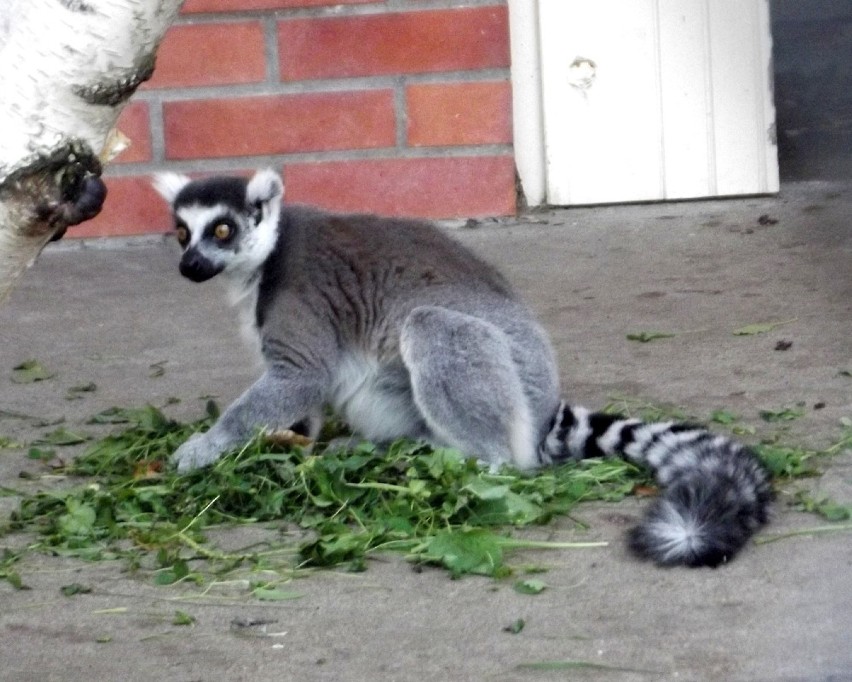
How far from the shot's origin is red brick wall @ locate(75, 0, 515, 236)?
6.17 m

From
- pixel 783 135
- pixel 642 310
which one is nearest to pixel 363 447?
pixel 642 310

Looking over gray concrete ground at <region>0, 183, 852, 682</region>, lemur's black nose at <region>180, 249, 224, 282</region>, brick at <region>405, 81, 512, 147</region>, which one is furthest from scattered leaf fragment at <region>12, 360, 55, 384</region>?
brick at <region>405, 81, 512, 147</region>

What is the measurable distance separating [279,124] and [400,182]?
566 mm

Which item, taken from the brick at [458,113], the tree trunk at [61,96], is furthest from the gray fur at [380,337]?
the brick at [458,113]

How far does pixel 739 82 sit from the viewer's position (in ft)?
20.8

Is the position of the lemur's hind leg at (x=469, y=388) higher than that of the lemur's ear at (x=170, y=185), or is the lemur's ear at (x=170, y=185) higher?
the lemur's ear at (x=170, y=185)

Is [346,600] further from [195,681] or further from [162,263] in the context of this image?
[162,263]

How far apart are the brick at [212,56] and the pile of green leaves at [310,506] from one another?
8.72ft

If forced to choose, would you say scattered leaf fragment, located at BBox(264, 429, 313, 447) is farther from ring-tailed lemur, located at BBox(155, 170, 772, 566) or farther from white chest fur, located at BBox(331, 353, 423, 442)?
white chest fur, located at BBox(331, 353, 423, 442)

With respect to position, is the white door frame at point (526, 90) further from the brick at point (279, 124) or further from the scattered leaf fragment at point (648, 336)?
the scattered leaf fragment at point (648, 336)

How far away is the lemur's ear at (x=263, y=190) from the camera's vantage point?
415 centimetres

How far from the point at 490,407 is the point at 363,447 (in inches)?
13.4

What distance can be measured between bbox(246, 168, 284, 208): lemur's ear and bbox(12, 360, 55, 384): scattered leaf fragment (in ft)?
3.98

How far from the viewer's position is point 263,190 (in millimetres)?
4164
